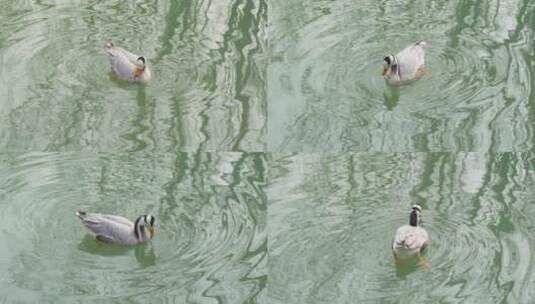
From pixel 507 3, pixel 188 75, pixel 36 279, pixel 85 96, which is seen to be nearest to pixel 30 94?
pixel 85 96

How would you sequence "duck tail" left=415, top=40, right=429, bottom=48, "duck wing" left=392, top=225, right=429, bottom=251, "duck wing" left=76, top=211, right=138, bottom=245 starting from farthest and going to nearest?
1. "duck tail" left=415, top=40, right=429, bottom=48
2. "duck wing" left=76, top=211, right=138, bottom=245
3. "duck wing" left=392, top=225, right=429, bottom=251

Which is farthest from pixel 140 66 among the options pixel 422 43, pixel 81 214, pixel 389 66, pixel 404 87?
pixel 422 43

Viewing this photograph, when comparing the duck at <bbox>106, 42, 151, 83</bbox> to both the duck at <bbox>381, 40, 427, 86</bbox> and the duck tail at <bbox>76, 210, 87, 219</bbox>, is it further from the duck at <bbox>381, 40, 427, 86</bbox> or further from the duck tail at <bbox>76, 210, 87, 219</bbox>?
the duck at <bbox>381, 40, 427, 86</bbox>

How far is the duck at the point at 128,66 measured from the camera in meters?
8.53

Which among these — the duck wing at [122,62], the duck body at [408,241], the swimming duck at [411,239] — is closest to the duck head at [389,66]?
the swimming duck at [411,239]

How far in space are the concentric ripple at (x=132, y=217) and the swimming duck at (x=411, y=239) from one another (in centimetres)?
77

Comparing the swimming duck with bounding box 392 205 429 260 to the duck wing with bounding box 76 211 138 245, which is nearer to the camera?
the swimming duck with bounding box 392 205 429 260

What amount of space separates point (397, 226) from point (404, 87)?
1356mm

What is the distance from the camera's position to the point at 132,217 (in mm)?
7641

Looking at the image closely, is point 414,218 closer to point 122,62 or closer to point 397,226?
point 397,226

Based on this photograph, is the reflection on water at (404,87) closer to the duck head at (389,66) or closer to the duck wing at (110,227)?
the duck head at (389,66)

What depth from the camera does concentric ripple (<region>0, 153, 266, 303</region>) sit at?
7.16m

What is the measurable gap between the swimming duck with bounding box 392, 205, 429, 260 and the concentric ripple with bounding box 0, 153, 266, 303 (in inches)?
30.4

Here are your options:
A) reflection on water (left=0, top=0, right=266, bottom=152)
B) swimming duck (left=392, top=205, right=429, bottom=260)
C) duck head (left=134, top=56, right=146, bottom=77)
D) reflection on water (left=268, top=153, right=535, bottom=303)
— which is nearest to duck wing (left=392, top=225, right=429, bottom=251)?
swimming duck (left=392, top=205, right=429, bottom=260)
